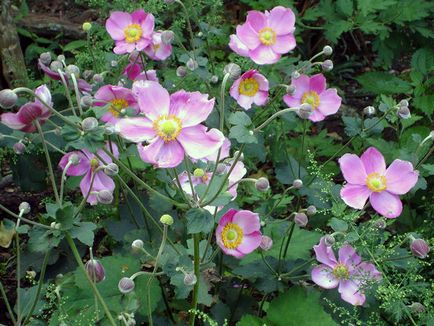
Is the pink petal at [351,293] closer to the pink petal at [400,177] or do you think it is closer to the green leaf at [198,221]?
the pink petal at [400,177]

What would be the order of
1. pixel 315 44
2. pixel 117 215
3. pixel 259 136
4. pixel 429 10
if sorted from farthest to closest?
pixel 315 44, pixel 429 10, pixel 117 215, pixel 259 136

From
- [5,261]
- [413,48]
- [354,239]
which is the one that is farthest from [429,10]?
[5,261]

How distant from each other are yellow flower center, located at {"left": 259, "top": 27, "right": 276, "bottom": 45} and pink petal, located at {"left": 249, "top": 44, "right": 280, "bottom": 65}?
18mm

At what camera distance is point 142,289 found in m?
1.91

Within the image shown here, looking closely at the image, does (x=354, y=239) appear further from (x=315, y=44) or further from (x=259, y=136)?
(x=315, y=44)

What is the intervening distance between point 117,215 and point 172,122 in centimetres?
Result: 97

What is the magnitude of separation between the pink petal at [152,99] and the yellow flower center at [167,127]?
0.05 ft

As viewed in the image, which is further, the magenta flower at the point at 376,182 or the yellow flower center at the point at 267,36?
the yellow flower center at the point at 267,36

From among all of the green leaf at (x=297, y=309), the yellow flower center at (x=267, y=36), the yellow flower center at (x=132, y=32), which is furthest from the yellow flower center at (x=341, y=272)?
the yellow flower center at (x=132, y=32)

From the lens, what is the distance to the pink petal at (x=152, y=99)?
4.79 ft

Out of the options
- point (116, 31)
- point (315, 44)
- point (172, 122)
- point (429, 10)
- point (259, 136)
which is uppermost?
point (172, 122)

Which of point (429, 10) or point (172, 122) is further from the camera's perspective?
point (429, 10)

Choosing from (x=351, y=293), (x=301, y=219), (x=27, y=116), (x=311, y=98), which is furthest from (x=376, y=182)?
(x=27, y=116)

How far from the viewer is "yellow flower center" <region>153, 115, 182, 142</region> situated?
142 centimetres
